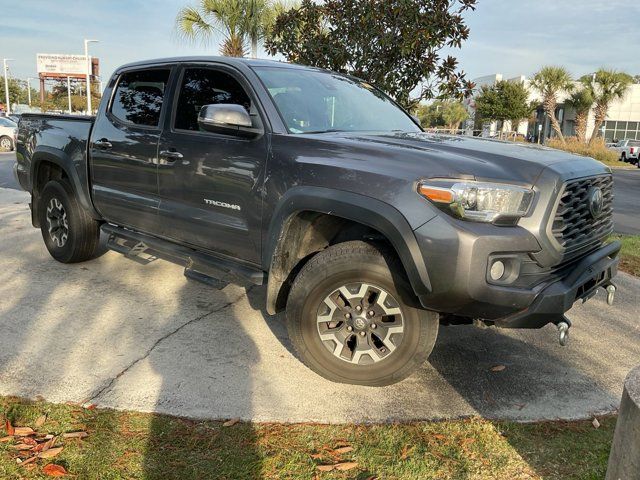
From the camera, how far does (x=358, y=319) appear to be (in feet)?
10.6

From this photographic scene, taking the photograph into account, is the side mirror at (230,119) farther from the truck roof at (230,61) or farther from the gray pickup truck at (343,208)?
the truck roof at (230,61)

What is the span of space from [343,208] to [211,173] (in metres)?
1.19

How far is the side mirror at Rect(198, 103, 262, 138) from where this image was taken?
349 centimetres

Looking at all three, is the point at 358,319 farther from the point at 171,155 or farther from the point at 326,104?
the point at 171,155

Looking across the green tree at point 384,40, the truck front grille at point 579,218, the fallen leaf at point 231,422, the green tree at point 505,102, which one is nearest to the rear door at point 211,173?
the fallen leaf at point 231,422

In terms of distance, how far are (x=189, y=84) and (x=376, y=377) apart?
264cm

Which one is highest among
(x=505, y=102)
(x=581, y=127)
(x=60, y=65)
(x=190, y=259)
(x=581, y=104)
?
(x=60, y=65)

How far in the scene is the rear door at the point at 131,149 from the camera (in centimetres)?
441

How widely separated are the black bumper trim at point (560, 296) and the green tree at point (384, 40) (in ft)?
13.9

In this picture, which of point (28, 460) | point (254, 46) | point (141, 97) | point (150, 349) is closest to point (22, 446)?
point (28, 460)

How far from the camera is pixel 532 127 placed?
203 ft

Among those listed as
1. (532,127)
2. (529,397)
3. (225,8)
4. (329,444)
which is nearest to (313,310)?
(329,444)

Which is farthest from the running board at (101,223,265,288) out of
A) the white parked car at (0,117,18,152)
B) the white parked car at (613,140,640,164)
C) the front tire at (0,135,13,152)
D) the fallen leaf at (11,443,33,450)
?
the white parked car at (613,140,640,164)

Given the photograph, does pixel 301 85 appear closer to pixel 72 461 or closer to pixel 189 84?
pixel 189 84
